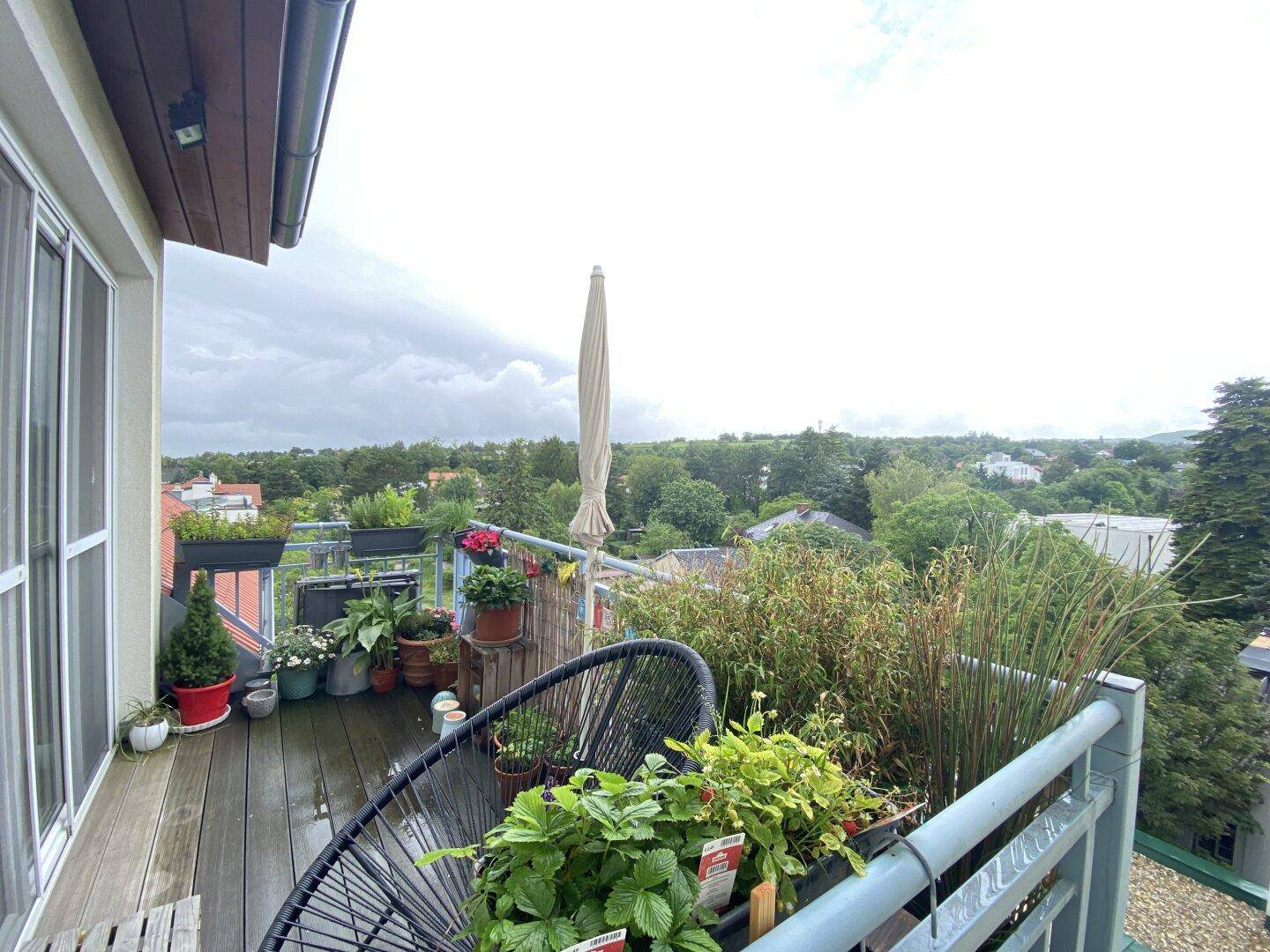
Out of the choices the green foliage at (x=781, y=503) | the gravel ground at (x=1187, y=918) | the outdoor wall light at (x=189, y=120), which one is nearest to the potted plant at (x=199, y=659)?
the outdoor wall light at (x=189, y=120)

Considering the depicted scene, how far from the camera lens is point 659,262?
1338 centimetres

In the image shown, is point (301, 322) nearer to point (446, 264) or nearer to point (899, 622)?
point (446, 264)

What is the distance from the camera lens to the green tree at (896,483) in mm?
4797

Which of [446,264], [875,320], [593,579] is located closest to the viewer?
[593,579]

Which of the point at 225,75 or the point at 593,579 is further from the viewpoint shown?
the point at 593,579

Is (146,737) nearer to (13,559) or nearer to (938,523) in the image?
(13,559)

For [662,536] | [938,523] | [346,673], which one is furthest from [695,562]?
[662,536]

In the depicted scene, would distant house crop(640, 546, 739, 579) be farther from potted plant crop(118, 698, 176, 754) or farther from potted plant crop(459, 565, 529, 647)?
potted plant crop(118, 698, 176, 754)

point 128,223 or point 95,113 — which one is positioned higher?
point 95,113

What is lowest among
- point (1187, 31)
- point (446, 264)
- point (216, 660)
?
point (216, 660)

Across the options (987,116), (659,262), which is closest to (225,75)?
(987,116)

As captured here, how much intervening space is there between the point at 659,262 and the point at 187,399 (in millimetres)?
11418

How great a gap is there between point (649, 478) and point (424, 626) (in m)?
5.54

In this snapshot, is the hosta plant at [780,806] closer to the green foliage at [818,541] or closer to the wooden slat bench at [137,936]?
the green foliage at [818,541]
